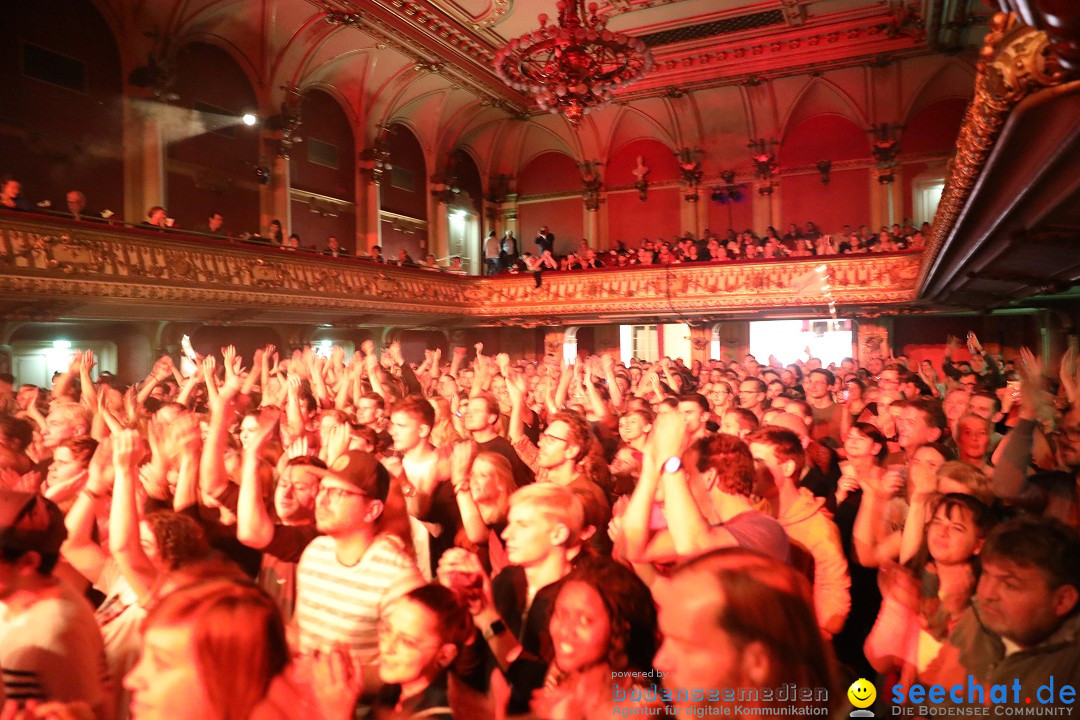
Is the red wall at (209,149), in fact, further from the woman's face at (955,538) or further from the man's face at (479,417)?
the woman's face at (955,538)

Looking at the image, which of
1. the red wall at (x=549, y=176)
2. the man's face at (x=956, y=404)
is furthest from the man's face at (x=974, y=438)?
the red wall at (x=549, y=176)

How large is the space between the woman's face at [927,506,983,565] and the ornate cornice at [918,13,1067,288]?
4.56ft

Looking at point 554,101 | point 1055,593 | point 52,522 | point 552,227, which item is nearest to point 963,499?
point 1055,593

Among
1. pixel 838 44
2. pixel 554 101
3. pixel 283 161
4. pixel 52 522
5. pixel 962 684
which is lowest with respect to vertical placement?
pixel 962 684

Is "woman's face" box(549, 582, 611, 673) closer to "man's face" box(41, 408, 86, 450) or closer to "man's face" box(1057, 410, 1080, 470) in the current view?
"man's face" box(1057, 410, 1080, 470)

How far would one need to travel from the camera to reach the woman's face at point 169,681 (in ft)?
4.96

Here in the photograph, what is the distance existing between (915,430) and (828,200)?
657 inches

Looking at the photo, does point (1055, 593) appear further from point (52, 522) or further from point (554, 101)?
point (554, 101)

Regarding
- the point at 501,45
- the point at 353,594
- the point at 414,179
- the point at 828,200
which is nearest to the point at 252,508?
the point at 353,594

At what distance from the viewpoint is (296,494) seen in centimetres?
298

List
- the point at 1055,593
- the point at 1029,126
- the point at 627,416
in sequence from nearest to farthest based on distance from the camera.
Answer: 1. the point at 1055,593
2. the point at 1029,126
3. the point at 627,416

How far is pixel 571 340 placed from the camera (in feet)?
65.3

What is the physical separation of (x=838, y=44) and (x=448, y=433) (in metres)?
15.8

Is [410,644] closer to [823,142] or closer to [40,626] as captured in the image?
[40,626]
